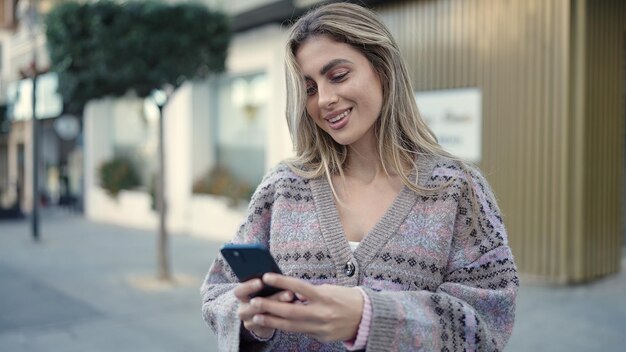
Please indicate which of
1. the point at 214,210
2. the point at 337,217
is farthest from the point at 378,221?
the point at 214,210

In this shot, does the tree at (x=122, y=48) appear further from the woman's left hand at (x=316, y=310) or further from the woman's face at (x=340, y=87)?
the woman's left hand at (x=316, y=310)

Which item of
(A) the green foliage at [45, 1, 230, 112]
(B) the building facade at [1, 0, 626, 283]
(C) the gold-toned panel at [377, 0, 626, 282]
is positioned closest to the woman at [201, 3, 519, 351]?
(B) the building facade at [1, 0, 626, 283]

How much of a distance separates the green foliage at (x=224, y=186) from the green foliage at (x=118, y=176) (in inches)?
135

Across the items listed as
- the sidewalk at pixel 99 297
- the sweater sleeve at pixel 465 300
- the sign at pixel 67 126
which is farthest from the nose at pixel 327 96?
the sign at pixel 67 126

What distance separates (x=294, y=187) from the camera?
1.74m

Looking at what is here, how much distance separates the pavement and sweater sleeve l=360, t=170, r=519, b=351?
3744mm

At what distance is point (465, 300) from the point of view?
150cm

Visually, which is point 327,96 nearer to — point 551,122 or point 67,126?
point 551,122

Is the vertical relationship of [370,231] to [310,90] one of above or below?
below

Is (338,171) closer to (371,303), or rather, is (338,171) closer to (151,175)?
(371,303)

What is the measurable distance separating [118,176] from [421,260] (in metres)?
15.0

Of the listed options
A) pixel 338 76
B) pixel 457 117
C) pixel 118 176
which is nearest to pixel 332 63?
pixel 338 76

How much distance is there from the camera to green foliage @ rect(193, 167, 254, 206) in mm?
11438

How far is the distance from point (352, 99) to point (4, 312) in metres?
5.87
